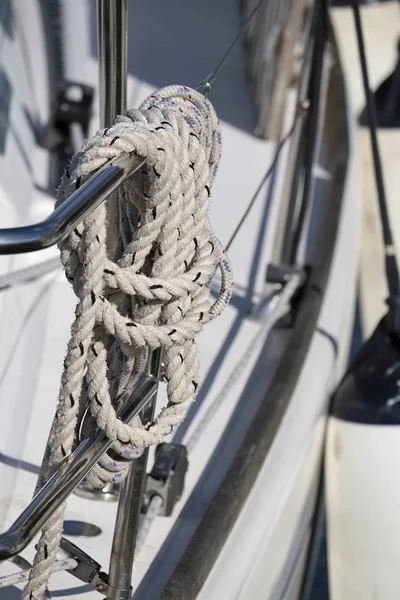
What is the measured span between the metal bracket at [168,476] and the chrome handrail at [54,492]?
34cm

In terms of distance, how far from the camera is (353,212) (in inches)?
80.8

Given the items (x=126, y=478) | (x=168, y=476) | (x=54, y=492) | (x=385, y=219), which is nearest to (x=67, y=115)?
(x=385, y=219)

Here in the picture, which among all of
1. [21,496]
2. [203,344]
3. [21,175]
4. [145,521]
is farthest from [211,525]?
[21,175]

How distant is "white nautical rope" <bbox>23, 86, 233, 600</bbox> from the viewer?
71 cm

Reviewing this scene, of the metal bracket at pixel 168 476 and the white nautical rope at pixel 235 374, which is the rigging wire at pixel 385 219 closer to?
the white nautical rope at pixel 235 374

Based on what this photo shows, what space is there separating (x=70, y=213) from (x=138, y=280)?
0.29ft

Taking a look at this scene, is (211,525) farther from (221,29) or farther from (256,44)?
(221,29)

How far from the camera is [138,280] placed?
729 mm

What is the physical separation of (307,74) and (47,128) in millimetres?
542

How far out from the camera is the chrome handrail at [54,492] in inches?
29.0

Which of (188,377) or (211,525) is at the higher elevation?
(188,377)

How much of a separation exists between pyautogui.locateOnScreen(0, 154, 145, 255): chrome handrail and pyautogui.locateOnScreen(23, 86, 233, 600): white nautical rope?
10 millimetres

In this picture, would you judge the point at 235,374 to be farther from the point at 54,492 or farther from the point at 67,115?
the point at 67,115

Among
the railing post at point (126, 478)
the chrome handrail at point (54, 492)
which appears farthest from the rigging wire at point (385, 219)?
the chrome handrail at point (54, 492)
